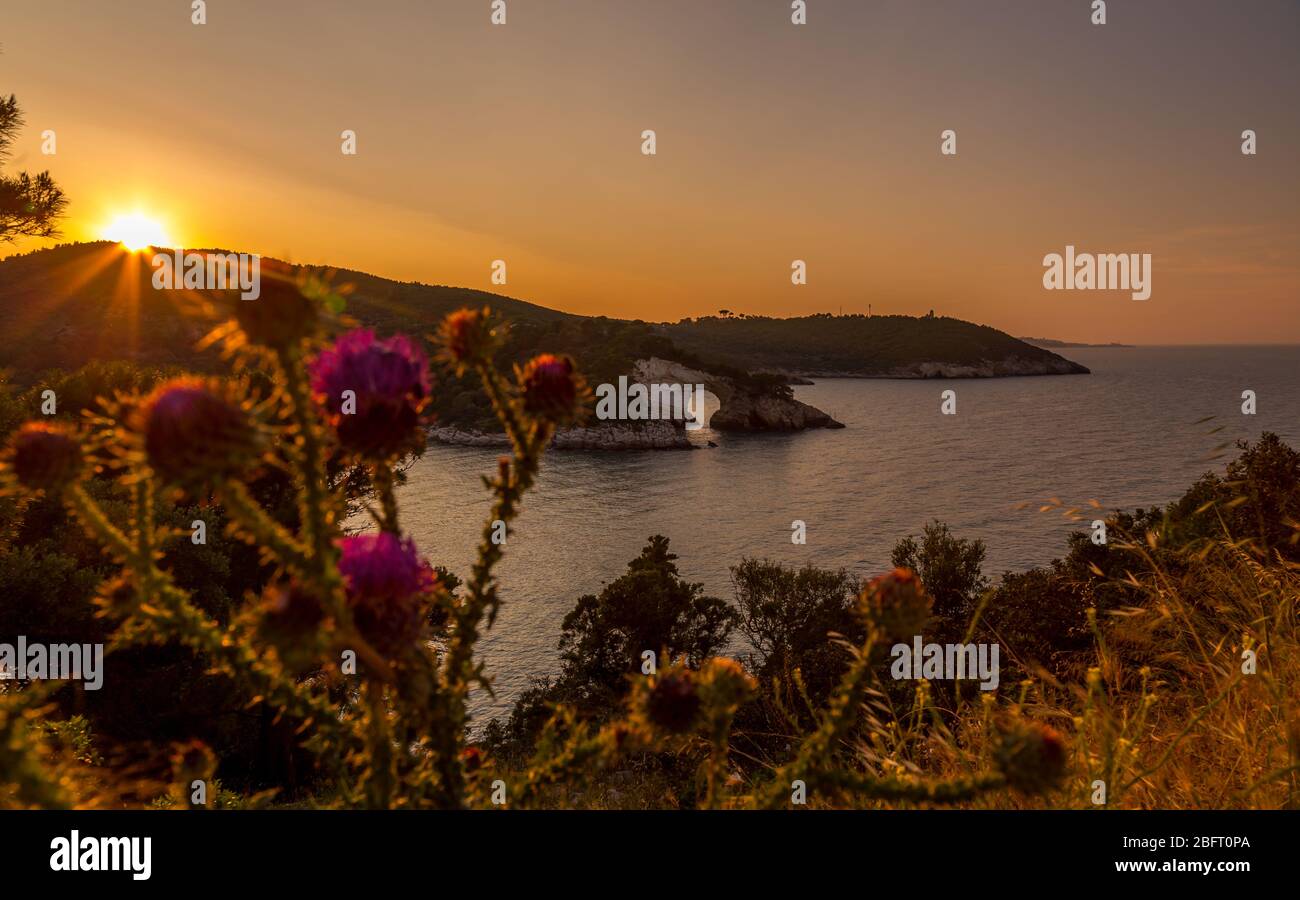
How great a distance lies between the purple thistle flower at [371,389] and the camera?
1.33m

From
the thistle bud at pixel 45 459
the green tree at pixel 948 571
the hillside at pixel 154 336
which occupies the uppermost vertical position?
the hillside at pixel 154 336

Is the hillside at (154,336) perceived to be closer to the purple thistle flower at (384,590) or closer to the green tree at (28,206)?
the green tree at (28,206)

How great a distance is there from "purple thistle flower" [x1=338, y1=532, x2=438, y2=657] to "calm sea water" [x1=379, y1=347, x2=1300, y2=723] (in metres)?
33.0

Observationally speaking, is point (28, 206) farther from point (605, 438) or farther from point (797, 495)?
point (605, 438)

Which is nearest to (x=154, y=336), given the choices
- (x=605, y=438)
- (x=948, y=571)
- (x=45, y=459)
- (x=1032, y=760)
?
(x=605, y=438)

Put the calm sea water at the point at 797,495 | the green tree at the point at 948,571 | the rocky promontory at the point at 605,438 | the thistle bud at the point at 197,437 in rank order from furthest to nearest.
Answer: the rocky promontory at the point at 605,438 → the calm sea water at the point at 797,495 → the green tree at the point at 948,571 → the thistle bud at the point at 197,437

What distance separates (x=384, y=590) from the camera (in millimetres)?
1284

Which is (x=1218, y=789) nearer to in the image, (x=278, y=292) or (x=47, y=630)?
(x=278, y=292)

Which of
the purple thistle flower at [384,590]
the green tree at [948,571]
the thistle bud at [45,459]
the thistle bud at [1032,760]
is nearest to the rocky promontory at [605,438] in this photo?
the green tree at [948,571]

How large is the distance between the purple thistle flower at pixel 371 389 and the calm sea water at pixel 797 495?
3310 cm

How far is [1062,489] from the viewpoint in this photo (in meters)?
73.1
